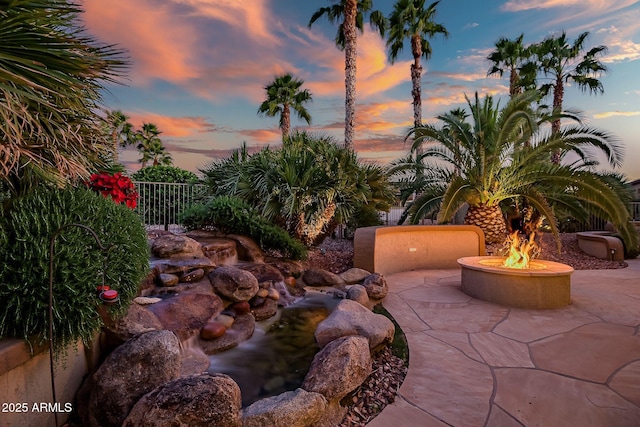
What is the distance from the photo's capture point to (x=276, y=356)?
3.77 meters

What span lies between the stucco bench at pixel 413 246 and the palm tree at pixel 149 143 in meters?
29.0

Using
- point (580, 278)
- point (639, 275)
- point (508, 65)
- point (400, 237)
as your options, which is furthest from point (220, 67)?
point (508, 65)

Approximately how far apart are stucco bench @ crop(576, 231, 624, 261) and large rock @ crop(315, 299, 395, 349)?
9266mm

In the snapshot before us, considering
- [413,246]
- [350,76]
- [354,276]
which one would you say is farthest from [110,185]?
[350,76]

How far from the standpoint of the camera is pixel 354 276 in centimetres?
695

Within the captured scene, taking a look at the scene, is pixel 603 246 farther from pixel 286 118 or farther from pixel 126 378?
pixel 286 118

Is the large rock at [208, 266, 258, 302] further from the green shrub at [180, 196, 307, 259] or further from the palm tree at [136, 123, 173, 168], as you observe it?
the palm tree at [136, 123, 173, 168]

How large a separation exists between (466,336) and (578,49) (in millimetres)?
23206

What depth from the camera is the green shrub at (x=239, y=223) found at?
7258 millimetres

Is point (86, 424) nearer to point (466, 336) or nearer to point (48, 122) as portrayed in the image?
point (48, 122)

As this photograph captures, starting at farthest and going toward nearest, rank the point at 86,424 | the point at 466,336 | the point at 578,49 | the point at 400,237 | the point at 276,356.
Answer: the point at 578,49
the point at 400,237
the point at 466,336
the point at 276,356
the point at 86,424

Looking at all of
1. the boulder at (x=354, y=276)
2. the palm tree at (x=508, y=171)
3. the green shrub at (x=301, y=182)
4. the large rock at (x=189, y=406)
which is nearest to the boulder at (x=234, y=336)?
the large rock at (x=189, y=406)

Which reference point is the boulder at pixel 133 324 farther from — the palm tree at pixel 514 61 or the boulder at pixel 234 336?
the palm tree at pixel 514 61

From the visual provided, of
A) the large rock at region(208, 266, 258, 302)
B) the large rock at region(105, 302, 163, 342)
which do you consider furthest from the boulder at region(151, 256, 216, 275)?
the large rock at region(105, 302, 163, 342)
